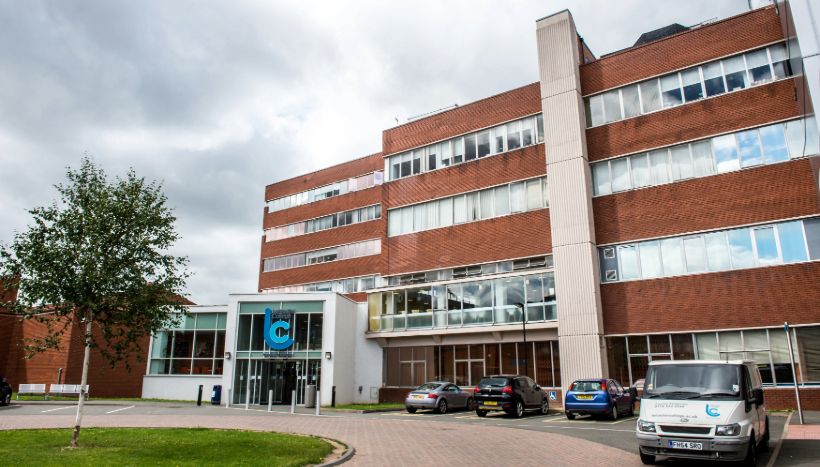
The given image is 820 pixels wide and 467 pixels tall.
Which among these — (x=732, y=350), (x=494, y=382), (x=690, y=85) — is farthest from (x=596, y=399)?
(x=690, y=85)

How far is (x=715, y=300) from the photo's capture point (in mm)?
23250

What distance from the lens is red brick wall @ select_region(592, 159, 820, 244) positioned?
22344 mm

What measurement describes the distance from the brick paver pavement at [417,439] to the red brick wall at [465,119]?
721 inches

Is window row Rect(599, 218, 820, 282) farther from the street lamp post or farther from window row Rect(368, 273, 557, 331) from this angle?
the street lamp post

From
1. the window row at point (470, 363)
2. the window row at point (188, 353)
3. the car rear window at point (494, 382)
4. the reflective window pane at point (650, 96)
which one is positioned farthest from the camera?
the window row at point (188, 353)

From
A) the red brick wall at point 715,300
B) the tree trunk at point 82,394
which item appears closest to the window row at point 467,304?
the red brick wall at point 715,300

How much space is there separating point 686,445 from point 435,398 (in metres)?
14.9

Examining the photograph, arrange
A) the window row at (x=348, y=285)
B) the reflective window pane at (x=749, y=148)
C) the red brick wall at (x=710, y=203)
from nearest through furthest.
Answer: the red brick wall at (x=710, y=203), the reflective window pane at (x=749, y=148), the window row at (x=348, y=285)

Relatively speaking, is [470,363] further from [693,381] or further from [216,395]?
[693,381]

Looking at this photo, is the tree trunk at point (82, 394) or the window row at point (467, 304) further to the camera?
the window row at point (467, 304)

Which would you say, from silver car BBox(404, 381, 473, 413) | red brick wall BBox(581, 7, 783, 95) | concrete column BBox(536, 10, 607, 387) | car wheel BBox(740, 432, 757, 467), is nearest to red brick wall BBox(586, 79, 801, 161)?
concrete column BBox(536, 10, 607, 387)

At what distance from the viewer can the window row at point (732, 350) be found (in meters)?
21.2

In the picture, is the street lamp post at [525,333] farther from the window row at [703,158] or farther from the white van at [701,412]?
the white van at [701,412]

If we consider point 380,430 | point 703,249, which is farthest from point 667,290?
point 380,430
